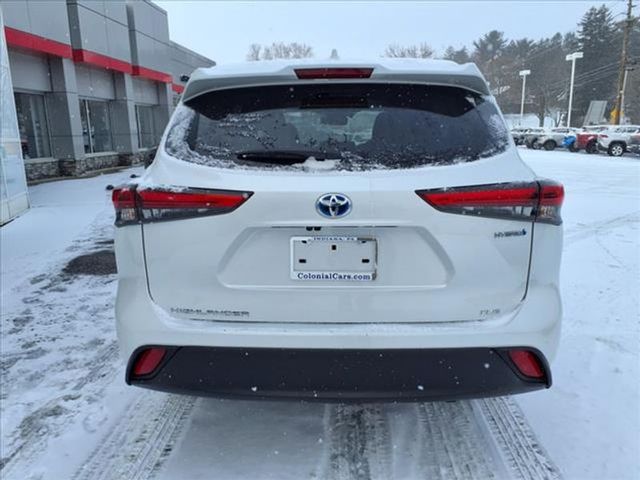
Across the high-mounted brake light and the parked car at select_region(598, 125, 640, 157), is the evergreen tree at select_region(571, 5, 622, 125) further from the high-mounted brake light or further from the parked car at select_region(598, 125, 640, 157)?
the high-mounted brake light

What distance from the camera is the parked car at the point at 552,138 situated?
33.4 m

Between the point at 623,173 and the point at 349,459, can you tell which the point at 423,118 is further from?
the point at 623,173

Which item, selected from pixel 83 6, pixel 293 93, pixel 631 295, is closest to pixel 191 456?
pixel 293 93

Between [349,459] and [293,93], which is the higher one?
[293,93]

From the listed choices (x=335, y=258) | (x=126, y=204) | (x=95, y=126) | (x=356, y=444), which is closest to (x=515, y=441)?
(x=356, y=444)

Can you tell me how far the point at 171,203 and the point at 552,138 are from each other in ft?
118

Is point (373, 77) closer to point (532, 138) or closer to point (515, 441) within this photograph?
point (515, 441)

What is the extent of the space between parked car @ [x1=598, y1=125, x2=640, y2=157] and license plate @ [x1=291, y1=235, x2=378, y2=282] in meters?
28.8

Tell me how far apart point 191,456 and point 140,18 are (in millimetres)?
23459

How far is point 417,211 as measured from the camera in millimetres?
2051

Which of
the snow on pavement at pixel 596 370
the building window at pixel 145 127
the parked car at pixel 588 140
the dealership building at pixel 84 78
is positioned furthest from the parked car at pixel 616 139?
the building window at pixel 145 127

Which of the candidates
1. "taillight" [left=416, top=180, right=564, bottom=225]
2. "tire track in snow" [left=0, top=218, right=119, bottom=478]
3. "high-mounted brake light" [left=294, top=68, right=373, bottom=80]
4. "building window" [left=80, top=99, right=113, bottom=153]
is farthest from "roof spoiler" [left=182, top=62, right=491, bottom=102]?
"building window" [left=80, top=99, right=113, bottom=153]

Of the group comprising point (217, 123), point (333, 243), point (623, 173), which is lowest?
point (623, 173)

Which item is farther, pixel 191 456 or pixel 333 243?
pixel 191 456
